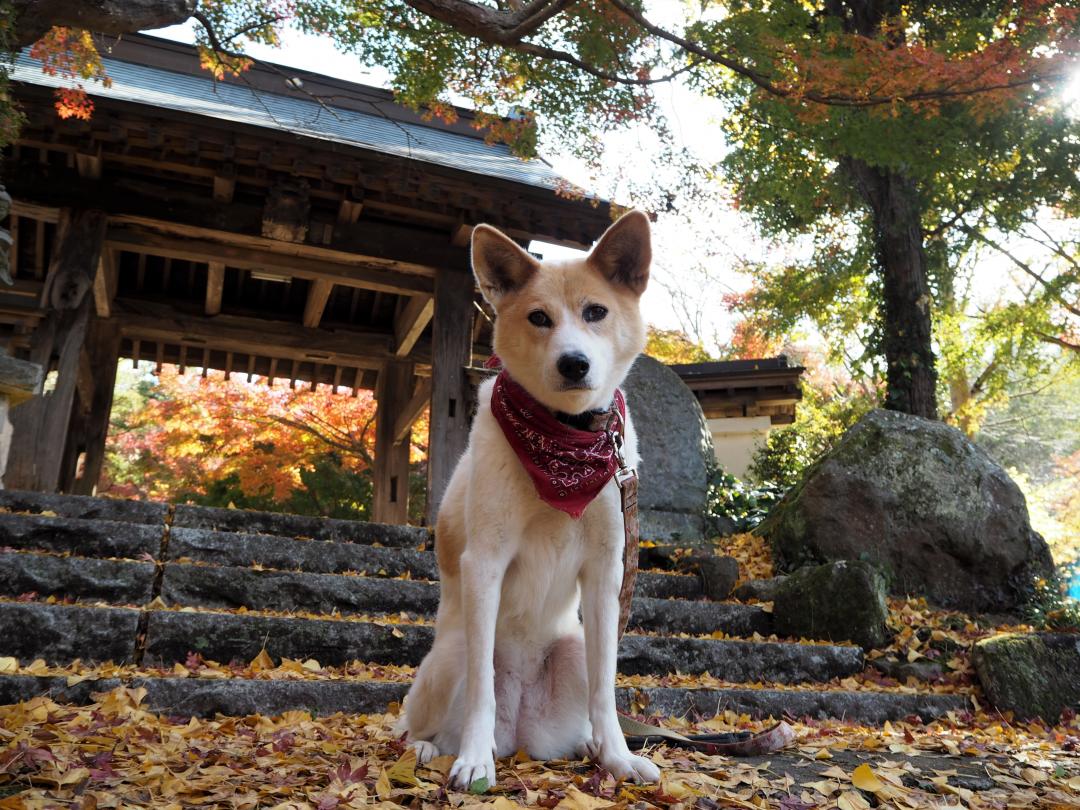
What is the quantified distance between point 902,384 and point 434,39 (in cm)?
743

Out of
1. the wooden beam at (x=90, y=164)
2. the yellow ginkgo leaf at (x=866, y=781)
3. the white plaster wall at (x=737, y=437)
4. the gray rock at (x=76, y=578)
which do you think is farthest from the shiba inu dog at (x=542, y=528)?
Result: the white plaster wall at (x=737, y=437)

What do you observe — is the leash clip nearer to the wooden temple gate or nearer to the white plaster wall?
the wooden temple gate

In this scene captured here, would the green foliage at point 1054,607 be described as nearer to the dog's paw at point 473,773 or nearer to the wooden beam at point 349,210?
the dog's paw at point 473,773

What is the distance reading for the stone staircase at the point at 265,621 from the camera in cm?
362

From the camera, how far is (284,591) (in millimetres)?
4680

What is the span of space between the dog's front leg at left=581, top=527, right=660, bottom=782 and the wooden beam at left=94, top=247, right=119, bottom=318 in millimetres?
8266

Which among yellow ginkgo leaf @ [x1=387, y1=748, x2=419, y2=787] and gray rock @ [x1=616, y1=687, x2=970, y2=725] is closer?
yellow ginkgo leaf @ [x1=387, y1=748, x2=419, y2=787]

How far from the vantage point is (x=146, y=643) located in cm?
380

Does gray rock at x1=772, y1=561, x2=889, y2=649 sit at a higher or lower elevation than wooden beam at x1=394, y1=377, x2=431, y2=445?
lower

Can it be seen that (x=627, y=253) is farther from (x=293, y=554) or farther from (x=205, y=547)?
(x=205, y=547)

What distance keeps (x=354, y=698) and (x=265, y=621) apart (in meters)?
0.74

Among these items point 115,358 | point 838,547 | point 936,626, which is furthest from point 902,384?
point 115,358

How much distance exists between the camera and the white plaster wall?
15.0 meters

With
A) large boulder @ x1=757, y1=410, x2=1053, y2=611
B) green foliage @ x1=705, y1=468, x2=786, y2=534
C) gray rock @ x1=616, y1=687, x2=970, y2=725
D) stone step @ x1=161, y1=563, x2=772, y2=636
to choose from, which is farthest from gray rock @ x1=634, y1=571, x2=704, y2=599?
green foliage @ x1=705, y1=468, x2=786, y2=534
